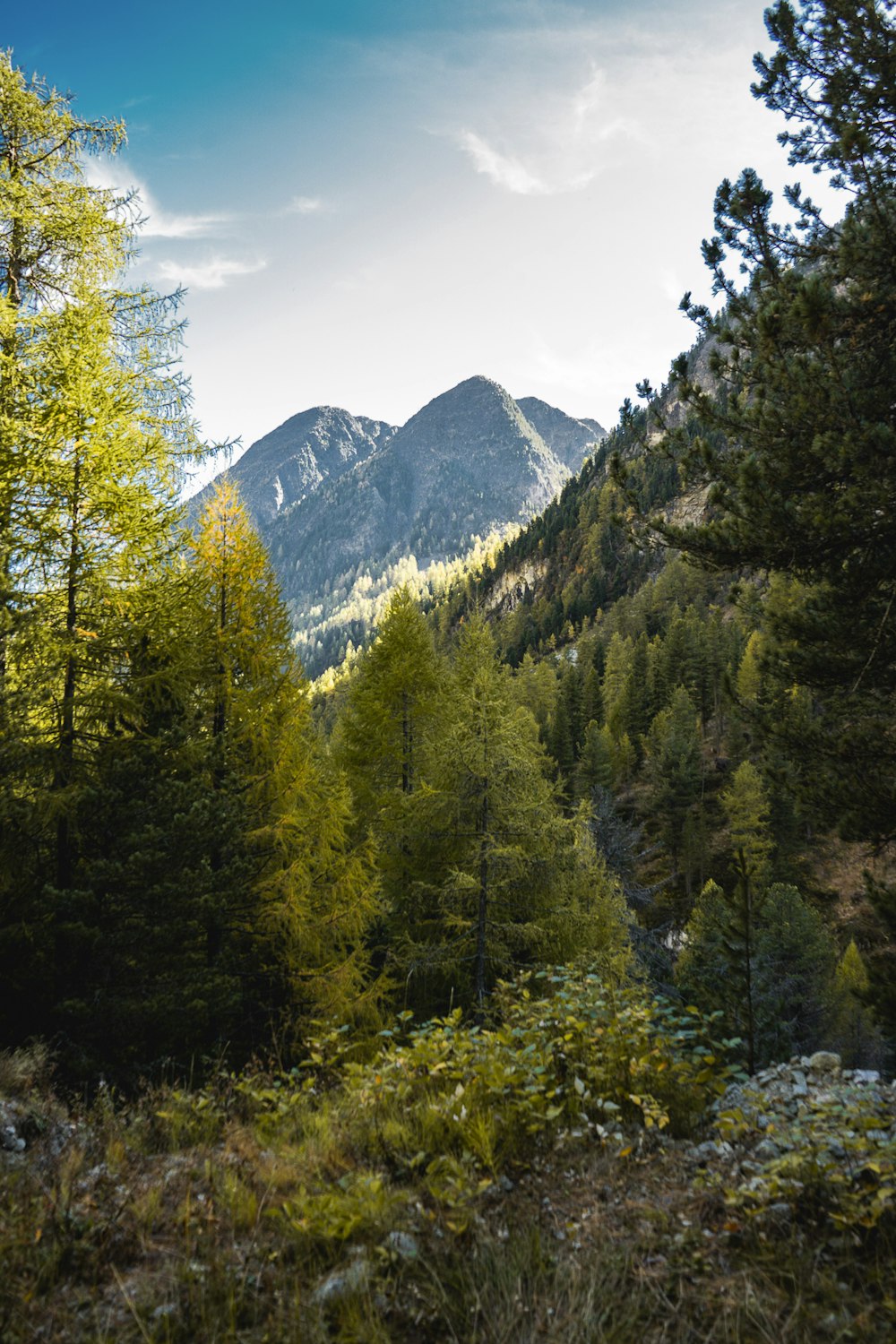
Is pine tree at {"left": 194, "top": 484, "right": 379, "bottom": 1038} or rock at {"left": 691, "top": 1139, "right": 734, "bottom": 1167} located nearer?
rock at {"left": 691, "top": 1139, "right": 734, "bottom": 1167}

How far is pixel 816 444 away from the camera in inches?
220

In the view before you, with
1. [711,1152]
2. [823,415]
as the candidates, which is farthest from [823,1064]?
[823,415]

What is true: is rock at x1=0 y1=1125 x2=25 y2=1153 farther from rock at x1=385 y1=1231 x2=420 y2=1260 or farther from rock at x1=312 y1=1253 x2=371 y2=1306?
rock at x1=385 y1=1231 x2=420 y2=1260

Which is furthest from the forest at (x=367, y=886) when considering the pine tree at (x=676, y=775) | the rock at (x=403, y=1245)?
the pine tree at (x=676, y=775)

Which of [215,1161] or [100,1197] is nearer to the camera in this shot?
[100,1197]

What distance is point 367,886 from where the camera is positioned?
1039 cm

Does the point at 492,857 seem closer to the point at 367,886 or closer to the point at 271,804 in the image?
the point at 367,886

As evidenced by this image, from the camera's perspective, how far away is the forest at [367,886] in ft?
10.1

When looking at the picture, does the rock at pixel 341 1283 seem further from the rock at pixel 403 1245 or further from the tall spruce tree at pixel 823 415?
the tall spruce tree at pixel 823 415

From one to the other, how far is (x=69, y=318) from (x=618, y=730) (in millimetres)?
56777

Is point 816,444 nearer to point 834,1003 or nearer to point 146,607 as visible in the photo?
point 146,607

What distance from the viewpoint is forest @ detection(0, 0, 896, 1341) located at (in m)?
3.07

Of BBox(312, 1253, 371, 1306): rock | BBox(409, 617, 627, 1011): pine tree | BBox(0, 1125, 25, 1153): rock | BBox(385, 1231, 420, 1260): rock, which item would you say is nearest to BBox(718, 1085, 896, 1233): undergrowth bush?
BBox(385, 1231, 420, 1260): rock

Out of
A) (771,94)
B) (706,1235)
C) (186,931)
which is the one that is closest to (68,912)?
(186,931)
